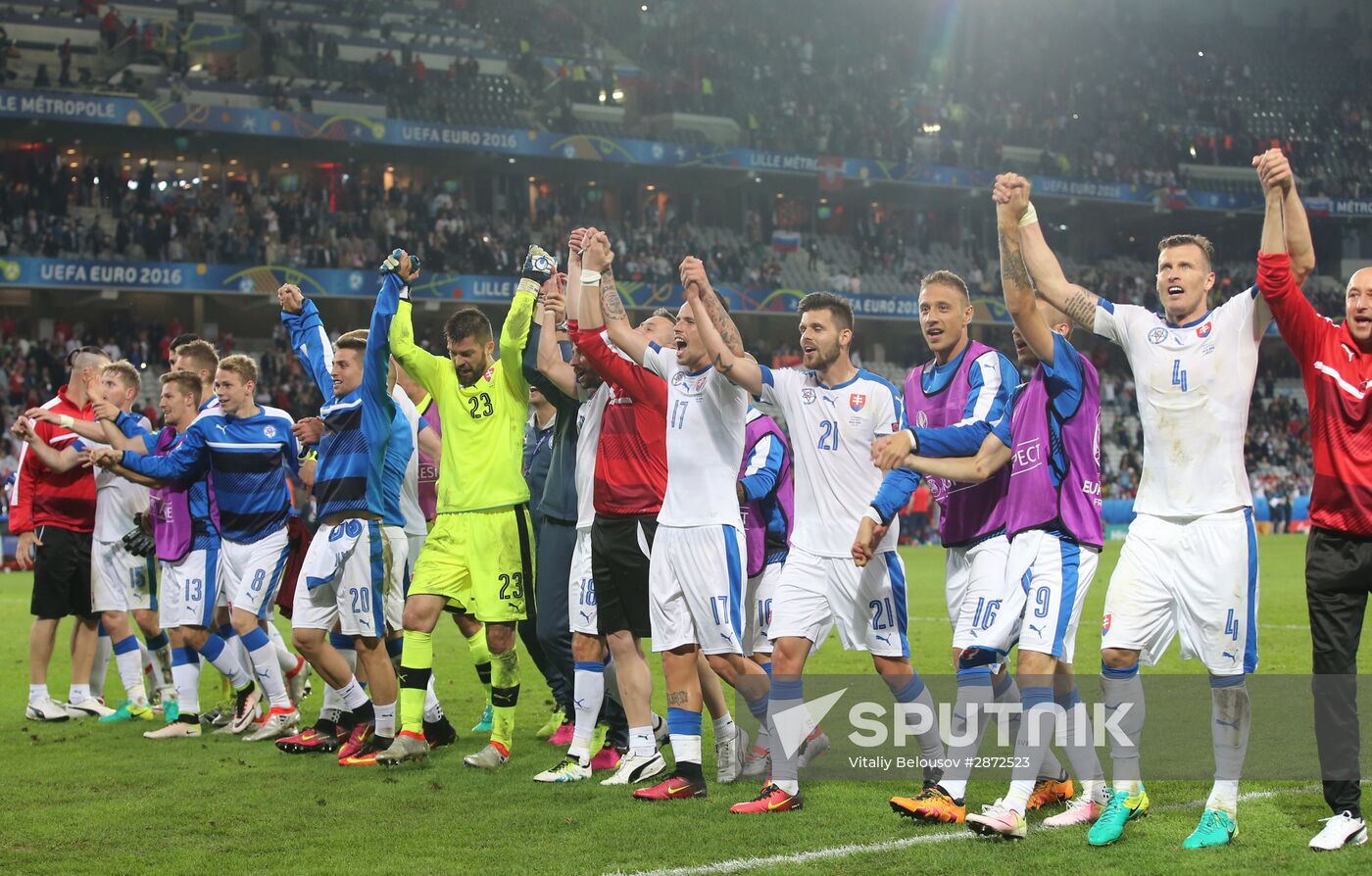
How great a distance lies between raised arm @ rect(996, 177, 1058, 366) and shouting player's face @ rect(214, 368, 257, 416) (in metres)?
5.55

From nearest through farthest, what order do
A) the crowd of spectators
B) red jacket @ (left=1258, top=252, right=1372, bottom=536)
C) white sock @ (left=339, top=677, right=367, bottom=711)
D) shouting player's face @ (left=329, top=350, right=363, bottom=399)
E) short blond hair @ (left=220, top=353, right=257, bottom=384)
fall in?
red jacket @ (left=1258, top=252, right=1372, bottom=536), shouting player's face @ (left=329, top=350, right=363, bottom=399), white sock @ (left=339, top=677, right=367, bottom=711), short blond hair @ (left=220, top=353, right=257, bottom=384), the crowd of spectators

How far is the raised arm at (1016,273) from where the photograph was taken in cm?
627

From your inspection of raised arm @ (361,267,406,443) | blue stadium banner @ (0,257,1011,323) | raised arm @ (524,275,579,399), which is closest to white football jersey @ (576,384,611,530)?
raised arm @ (524,275,579,399)

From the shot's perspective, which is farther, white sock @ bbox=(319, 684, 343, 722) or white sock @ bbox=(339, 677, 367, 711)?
white sock @ bbox=(319, 684, 343, 722)

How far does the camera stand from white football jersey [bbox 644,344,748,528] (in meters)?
7.35

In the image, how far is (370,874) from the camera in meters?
5.78

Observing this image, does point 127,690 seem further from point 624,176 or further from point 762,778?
point 624,176

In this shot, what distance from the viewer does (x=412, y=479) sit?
9.95 meters

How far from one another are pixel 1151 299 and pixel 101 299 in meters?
38.0

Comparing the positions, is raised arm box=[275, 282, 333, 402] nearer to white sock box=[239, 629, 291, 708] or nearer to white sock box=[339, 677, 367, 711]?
white sock box=[239, 629, 291, 708]

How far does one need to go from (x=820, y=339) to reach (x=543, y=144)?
3850cm

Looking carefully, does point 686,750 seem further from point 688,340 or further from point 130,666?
point 130,666

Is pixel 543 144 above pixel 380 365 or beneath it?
above
